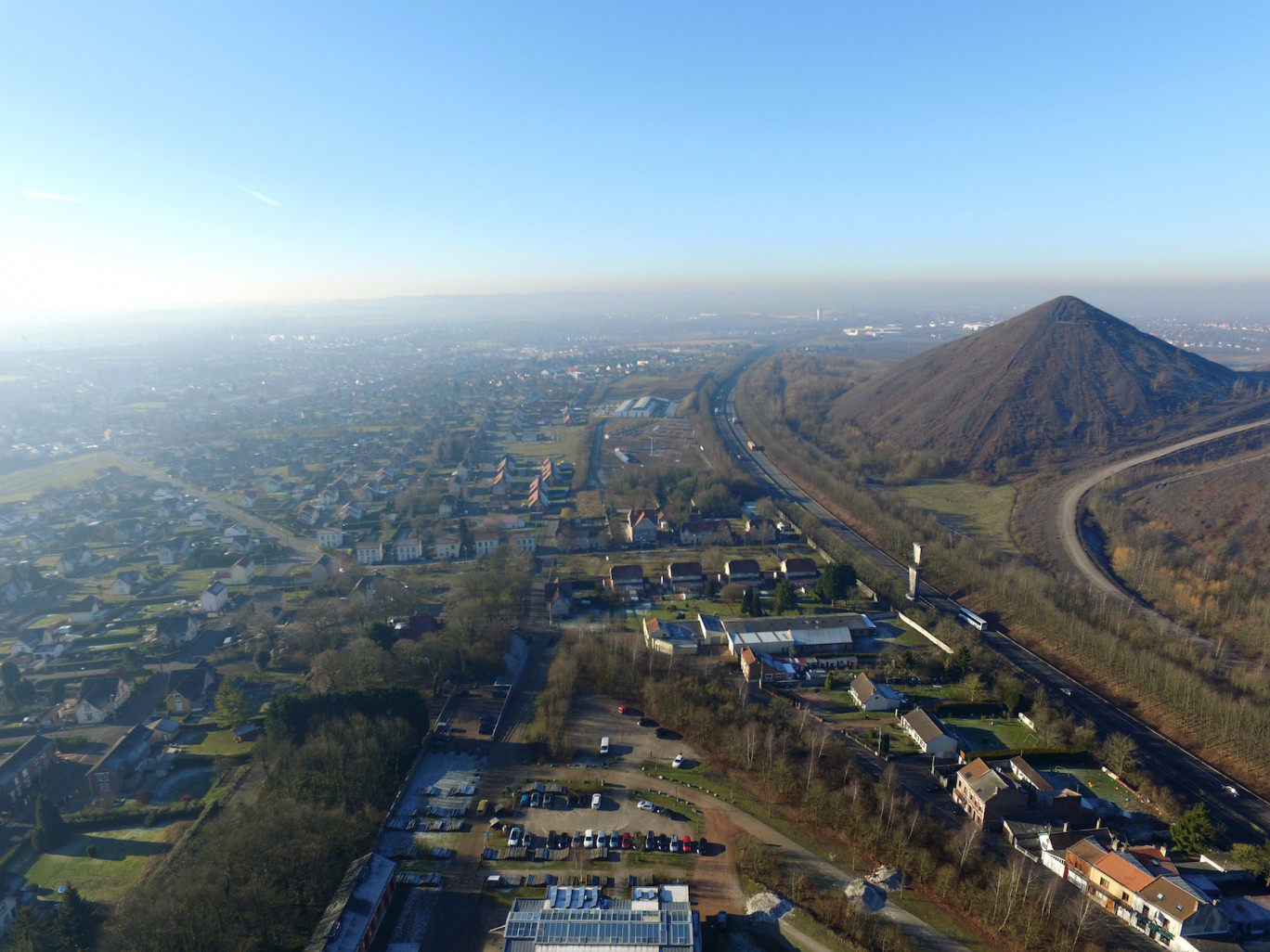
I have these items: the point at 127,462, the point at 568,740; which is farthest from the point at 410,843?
the point at 127,462

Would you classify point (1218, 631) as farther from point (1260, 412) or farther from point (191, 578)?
point (191, 578)

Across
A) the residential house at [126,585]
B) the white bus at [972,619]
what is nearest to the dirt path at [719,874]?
the white bus at [972,619]

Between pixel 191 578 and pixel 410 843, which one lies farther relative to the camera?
pixel 191 578

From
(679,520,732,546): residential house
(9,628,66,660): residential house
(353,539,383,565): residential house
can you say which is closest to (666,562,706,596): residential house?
(679,520,732,546): residential house

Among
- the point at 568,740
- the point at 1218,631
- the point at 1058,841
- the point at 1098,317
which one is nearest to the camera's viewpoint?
the point at 1058,841

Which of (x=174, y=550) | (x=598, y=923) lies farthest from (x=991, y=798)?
(x=174, y=550)

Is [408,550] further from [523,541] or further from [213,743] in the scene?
[213,743]
